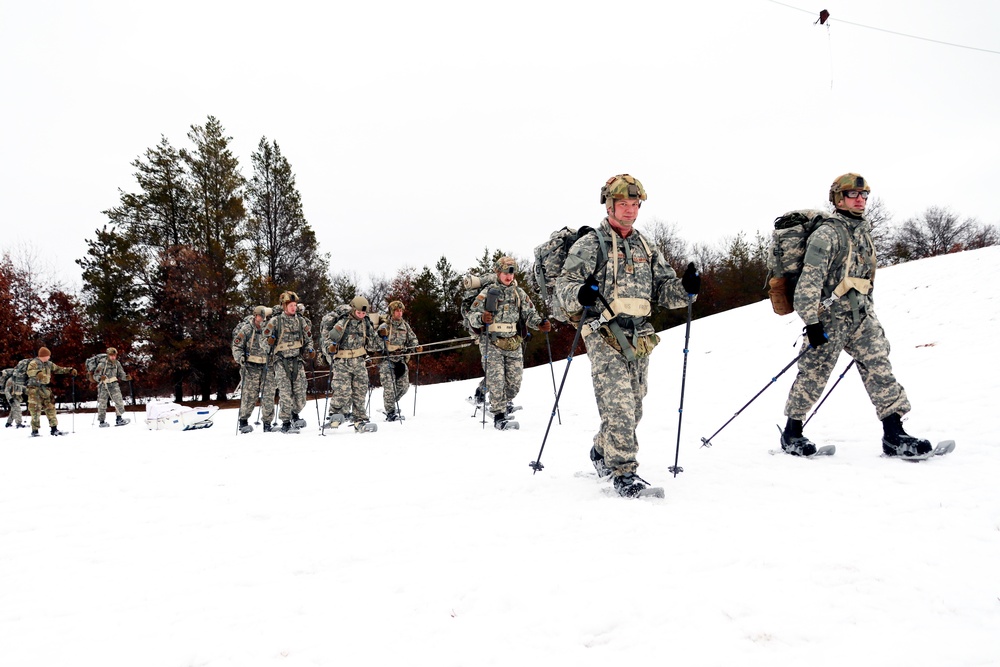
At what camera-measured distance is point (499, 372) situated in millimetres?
9461

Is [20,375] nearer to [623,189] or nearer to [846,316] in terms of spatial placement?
[623,189]

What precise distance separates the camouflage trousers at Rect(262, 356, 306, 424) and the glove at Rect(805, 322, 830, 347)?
30.3 ft

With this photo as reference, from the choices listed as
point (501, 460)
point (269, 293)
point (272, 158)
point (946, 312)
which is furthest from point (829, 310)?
point (272, 158)

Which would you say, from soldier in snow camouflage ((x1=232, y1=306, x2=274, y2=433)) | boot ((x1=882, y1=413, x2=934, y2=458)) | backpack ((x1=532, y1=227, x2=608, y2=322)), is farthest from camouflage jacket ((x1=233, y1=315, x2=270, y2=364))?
boot ((x1=882, y1=413, x2=934, y2=458))

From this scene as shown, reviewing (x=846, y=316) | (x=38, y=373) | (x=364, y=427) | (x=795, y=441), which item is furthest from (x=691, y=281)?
(x=38, y=373)

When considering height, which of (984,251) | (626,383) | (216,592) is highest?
(984,251)

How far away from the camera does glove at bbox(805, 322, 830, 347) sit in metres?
5.11

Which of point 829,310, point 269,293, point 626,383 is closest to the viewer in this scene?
point 626,383

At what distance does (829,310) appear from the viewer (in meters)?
5.39

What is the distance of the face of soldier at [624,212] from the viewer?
483 centimetres

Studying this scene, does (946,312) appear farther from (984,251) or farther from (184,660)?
(184,660)

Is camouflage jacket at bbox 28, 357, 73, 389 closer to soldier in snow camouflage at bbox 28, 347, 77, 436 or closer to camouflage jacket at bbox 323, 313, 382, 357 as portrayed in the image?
soldier in snow camouflage at bbox 28, 347, 77, 436

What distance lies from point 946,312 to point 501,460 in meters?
12.4

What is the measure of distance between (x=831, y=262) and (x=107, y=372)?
19.2 meters
